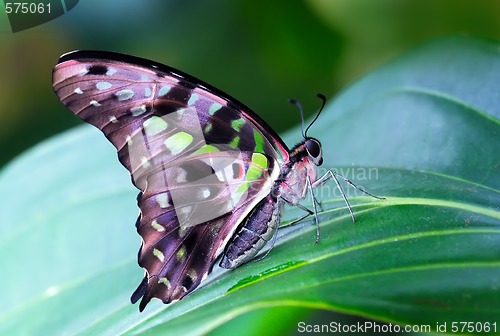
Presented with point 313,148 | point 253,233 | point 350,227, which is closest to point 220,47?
point 313,148

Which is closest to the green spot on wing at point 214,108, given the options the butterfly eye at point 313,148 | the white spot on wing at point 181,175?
the white spot on wing at point 181,175

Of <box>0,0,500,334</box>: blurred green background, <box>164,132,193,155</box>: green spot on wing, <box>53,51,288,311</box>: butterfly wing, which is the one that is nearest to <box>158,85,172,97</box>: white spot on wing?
<box>53,51,288,311</box>: butterfly wing

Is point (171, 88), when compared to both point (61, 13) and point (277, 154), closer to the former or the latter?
point (277, 154)

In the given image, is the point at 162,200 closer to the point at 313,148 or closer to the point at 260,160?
the point at 260,160

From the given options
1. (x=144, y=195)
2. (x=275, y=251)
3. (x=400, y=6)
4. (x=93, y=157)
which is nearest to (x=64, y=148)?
(x=93, y=157)

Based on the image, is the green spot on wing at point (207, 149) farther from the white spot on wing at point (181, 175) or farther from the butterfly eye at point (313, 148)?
the butterfly eye at point (313, 148)

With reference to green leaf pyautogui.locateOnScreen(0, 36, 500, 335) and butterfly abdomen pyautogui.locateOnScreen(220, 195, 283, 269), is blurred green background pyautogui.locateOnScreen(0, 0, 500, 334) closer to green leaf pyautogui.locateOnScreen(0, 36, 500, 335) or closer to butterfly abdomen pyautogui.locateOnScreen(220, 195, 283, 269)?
green leaf pyautogui.locateOnScreen(0, 36, 500, 335)
